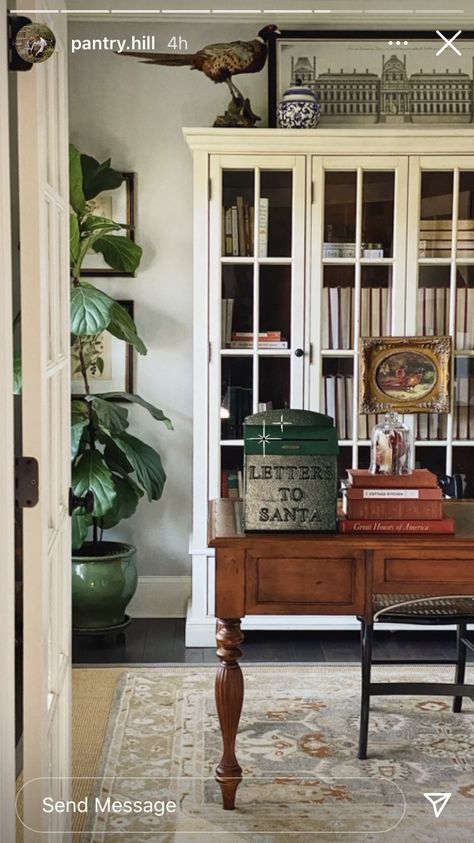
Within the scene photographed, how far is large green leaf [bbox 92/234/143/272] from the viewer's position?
14.3 feet

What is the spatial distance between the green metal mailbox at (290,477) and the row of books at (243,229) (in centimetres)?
184

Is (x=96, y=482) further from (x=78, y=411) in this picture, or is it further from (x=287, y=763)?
(x=287, y=763)

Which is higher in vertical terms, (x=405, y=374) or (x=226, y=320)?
(x=226, y=320)

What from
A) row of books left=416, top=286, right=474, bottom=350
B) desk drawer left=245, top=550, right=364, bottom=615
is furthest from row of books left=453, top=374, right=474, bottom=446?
desk drawer left=245, top=550, right=364, bottom=615

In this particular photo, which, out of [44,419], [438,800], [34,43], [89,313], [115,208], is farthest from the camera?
[115,208]

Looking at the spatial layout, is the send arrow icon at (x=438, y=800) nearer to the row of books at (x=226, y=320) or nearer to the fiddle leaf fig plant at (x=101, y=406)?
the fiddle leaf fig plant at (x=101, y=406)

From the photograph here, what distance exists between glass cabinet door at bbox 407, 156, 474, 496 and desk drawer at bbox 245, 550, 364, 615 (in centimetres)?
190

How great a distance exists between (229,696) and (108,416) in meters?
1.67

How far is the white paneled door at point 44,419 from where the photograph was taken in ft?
6.18

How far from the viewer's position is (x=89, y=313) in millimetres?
3959

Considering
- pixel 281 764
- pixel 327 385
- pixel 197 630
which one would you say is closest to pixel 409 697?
pixel 281 764

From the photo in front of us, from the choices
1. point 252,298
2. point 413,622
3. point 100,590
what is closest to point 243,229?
point 252,298

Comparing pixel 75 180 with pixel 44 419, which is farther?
pixel 75 180

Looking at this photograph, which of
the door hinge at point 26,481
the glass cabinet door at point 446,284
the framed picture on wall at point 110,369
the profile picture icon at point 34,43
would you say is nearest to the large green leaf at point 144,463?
the framed picture on wall at point 110,369
